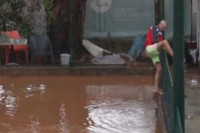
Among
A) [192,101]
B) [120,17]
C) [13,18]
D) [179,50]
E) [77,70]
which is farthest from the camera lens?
[120,17]

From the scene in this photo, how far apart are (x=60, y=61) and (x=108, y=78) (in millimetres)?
2041

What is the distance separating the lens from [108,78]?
15.1 m

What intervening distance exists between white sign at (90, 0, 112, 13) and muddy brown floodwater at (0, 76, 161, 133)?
480 centimetres

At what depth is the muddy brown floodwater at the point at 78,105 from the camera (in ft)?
32.4

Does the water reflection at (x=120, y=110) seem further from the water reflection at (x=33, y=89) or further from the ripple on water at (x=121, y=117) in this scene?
the water reflection at (x=33, y=89)

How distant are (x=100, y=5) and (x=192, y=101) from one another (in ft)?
28.4

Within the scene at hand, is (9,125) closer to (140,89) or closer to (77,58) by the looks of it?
(140,89)

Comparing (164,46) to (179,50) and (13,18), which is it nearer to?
(179,50)

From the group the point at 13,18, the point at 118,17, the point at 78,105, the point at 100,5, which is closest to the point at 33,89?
the point at 78,105

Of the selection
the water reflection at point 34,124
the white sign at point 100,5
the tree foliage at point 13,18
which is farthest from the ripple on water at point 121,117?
the white sign at point 100,5

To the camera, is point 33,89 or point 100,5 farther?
point 100,5

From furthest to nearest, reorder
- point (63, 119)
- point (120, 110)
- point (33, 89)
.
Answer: point (33, 89)
point (120, 110)
point (63, 119)

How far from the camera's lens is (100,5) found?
64.2ft

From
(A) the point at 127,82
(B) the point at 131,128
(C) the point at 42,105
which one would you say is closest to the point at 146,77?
(A) the point at 127,82
